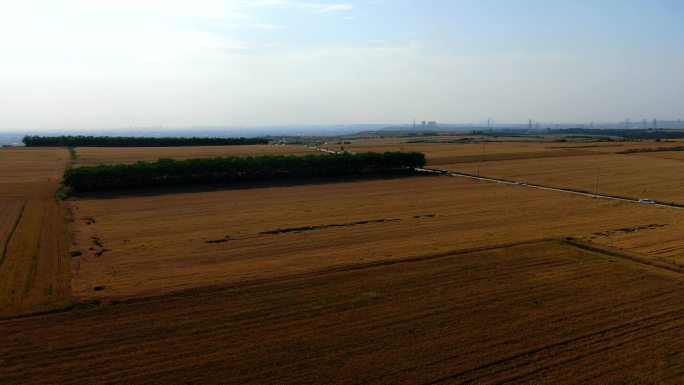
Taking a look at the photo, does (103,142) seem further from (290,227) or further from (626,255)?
(626,255)

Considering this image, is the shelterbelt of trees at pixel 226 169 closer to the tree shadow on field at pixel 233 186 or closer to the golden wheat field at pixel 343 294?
the tree shadow on field at pixel 233 186

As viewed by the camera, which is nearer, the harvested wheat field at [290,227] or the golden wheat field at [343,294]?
the golden wheat field at [343,294]

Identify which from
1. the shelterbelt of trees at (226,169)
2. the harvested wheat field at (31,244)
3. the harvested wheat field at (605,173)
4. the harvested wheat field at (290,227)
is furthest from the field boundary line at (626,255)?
the shelterbelt of trees at (226,169)

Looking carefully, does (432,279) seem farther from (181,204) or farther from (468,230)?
(181,204)

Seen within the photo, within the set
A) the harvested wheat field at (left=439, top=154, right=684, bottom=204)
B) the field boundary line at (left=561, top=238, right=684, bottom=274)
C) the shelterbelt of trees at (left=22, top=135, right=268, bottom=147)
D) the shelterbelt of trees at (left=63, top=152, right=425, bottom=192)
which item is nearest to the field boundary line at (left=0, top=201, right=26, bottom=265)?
the shelterbelt of trees at (left=63, top=152, right=425, bottom=192)

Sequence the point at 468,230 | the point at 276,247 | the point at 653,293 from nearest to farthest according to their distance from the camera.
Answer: the point at 653,293 < the point at 276,247 < the point at 468,230

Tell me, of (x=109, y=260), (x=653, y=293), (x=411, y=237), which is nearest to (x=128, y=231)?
(x=109, y=260)
